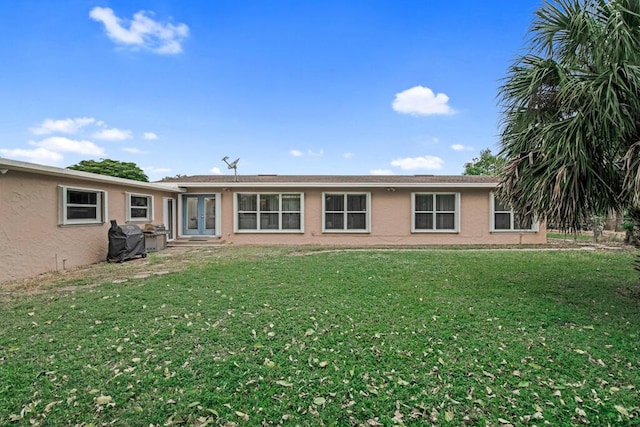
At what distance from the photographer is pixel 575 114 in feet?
14.6

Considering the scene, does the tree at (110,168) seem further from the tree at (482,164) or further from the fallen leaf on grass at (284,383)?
the tree at (482,164)

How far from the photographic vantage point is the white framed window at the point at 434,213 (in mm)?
13156

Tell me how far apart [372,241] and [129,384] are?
439 inches

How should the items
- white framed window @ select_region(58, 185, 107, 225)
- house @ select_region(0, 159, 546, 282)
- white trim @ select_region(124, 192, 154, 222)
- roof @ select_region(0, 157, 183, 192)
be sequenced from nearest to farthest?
roof @ select_region(0, 157, 183, 192) → white framed window @ select_region(58, 185, 107, 225) → white trim @ select_region(124, 192, 154, 222) → house @ select_region(0, 159, 546, 282)

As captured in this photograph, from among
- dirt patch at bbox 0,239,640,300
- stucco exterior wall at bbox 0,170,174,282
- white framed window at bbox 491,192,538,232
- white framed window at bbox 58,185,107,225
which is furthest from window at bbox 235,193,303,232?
white framed window at bbox 491,192,538,232

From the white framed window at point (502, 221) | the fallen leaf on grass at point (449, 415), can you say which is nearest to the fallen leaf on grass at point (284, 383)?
the fallen leaf on grass at point (449, 415)

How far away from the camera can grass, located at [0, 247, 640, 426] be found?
93.7 inches

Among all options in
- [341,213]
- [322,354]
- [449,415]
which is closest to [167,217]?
[341,213]

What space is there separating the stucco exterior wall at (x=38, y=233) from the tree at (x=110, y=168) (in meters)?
19.9

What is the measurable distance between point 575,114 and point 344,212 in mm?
9290

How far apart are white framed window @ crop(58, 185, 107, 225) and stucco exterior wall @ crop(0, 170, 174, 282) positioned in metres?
0.12

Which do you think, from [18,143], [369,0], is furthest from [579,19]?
[18,143]

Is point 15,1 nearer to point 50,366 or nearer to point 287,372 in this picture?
point 50,366

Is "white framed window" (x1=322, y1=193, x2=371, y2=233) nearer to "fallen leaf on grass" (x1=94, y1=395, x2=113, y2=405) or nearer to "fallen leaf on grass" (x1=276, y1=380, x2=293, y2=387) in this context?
"fallen leaf on grass" (x1=276, y1=380, x2=293, y2=387)
